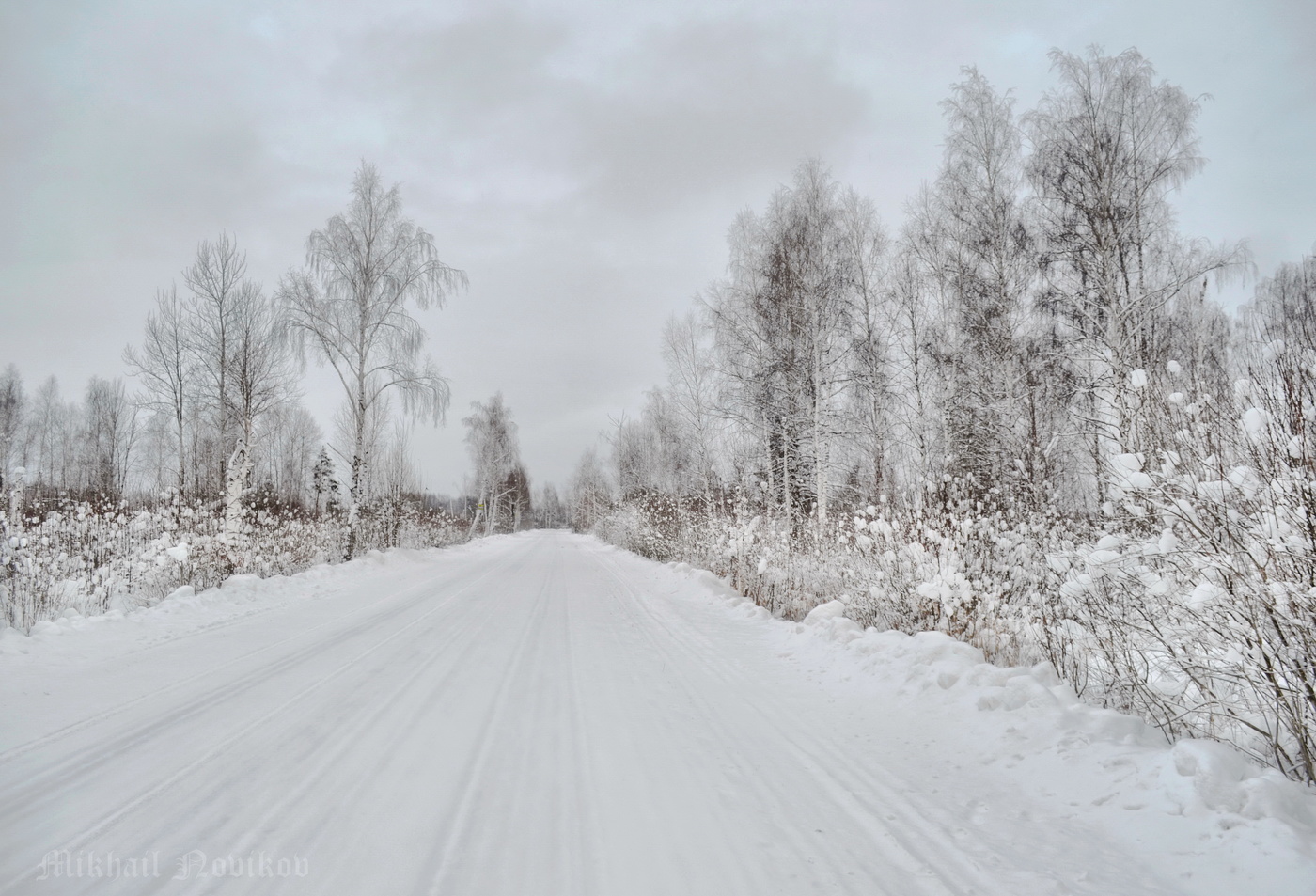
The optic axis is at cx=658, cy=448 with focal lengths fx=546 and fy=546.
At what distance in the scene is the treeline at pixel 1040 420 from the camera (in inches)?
105

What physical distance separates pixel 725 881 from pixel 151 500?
13409mm

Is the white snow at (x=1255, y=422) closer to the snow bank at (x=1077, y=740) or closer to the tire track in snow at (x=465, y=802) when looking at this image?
the snow bank at (x=1077, y=740)

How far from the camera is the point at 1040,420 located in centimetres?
1027

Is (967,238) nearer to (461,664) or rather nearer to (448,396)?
(461,664)

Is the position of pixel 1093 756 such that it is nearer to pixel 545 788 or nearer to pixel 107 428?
pixel 545 788

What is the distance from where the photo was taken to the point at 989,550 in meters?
5.88

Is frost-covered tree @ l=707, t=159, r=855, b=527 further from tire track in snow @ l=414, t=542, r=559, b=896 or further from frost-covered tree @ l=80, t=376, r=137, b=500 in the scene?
frost-covered tree @ l=80, t=376, r=137, b=500

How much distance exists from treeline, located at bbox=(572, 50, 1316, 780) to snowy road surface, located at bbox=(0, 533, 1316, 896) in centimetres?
91

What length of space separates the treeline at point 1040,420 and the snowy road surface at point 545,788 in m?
0.91

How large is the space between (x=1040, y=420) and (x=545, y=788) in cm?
1109

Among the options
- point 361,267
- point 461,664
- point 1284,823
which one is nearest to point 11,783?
point 461,664

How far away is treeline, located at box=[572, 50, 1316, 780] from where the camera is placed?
105 inches

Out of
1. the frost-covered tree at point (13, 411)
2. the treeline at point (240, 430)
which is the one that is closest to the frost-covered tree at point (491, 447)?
the treeline at point (240, 430)

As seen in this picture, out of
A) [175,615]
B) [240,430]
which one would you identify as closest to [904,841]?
[175,615]
